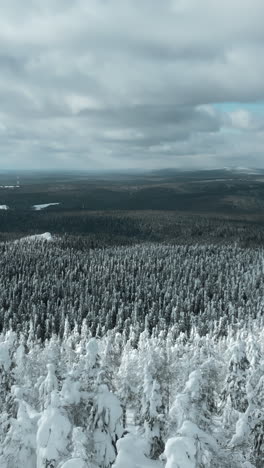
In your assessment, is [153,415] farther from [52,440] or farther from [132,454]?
[52,440]

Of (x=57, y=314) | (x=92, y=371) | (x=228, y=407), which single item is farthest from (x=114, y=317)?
(x=92, y=371)

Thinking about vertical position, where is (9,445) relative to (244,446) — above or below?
above

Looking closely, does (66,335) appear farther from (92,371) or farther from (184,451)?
(184,451)

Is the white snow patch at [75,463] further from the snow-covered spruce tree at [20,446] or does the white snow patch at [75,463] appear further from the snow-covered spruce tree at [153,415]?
the snow-covered spruce tree at [153,415]

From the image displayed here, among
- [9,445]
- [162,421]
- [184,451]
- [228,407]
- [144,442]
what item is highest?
[184,451]

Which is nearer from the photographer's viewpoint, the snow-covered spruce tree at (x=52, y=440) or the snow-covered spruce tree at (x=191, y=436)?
the snow-covered spruce tree at (x=191, y=436)

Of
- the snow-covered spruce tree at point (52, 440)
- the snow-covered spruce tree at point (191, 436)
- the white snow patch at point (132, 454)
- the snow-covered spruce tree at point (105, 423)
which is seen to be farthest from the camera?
the snow-covered spruce tree at point (105, 423)

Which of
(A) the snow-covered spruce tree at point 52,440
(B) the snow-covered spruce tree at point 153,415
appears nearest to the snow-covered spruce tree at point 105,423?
(A) the snow-covered spruce tree at point 52,440

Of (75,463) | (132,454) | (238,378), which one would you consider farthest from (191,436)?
(238,378)

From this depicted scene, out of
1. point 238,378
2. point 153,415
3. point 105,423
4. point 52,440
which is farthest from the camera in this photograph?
point 238,378

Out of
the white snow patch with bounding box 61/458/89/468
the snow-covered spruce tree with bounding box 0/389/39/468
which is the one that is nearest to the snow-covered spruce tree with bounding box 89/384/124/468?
the snow-covered spruce tree with bounding box 0/389/39/468

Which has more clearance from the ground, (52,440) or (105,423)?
(52,440)
